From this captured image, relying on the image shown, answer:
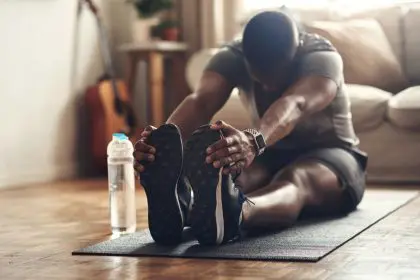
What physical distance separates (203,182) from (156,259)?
20cm

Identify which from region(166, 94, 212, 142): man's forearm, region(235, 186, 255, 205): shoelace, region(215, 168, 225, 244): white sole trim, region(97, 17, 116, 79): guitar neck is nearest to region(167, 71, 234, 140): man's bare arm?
region(166, 94, 212, 142): man's forearm

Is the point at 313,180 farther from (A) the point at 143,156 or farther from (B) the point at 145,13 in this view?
(B) the point at 145,13

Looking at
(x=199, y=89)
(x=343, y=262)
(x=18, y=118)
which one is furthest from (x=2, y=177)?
(x=343, y=262)

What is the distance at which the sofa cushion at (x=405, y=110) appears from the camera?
3740mm

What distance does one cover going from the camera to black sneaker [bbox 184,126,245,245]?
1838 millimetres

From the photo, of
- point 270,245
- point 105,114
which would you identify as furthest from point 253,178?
point 105,114

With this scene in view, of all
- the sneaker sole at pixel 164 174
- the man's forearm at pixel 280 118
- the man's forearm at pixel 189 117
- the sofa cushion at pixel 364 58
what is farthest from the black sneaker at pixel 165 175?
the sofa cushion at pixel 364 58

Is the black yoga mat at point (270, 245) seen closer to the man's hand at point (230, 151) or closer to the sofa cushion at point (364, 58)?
the man's hand at point (230, 151)

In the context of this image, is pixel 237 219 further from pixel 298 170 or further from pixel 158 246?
pixel 298 170

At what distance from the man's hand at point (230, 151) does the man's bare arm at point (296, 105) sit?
0.71 feet

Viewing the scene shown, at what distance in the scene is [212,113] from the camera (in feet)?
8.01

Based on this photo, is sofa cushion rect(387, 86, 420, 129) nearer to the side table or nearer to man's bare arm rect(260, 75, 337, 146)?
man's bare arm rect(260, 75, 337, 146)

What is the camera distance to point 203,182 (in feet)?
6.04

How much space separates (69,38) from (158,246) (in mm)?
2930
